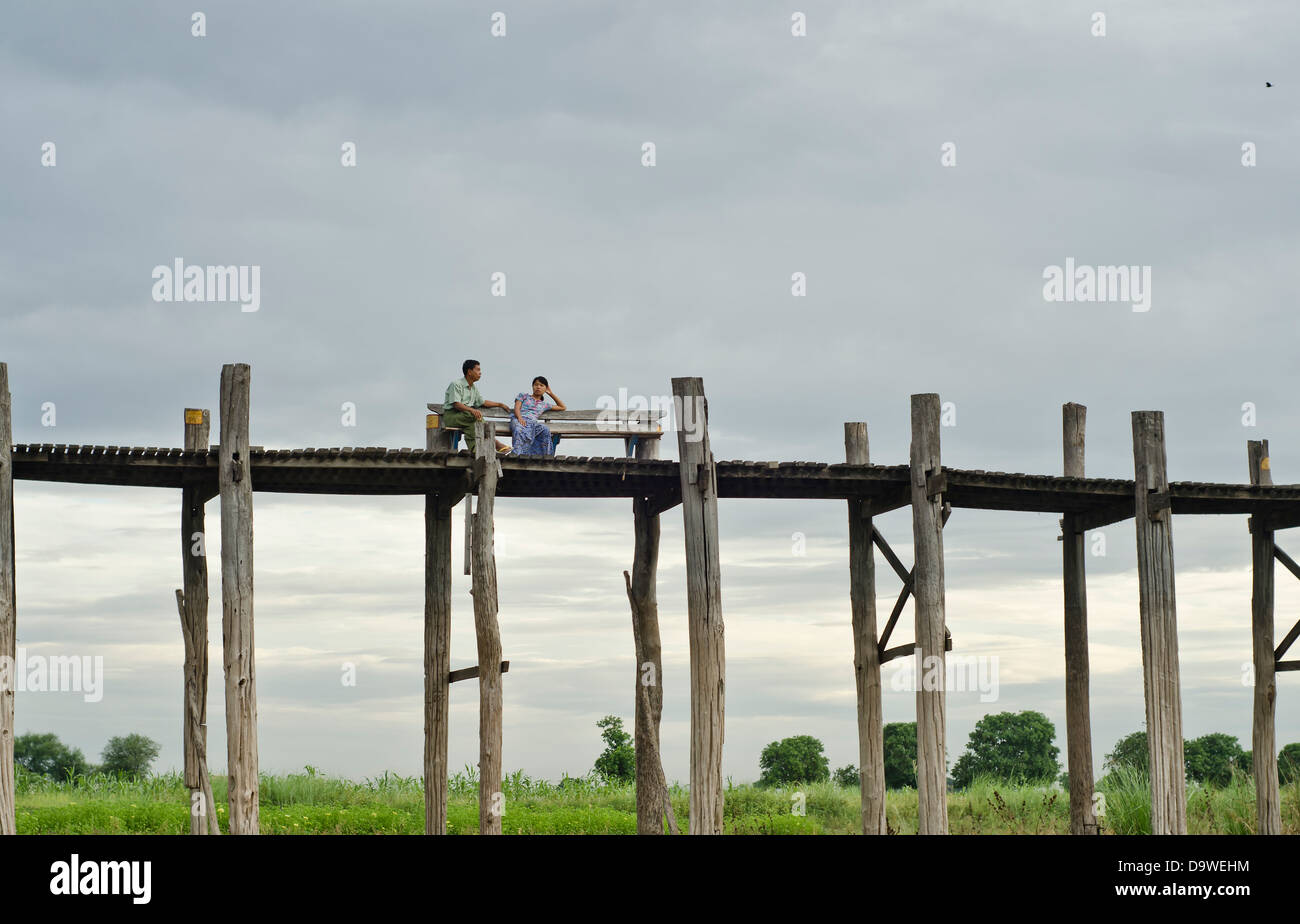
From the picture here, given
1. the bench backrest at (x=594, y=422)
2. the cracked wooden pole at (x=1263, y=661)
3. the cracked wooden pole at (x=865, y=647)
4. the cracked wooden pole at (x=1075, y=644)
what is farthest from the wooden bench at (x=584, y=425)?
the cracked wooden pole at (x=1263, y=661)

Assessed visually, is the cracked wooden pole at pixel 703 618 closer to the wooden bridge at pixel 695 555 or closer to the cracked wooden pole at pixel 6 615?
the wooden bridge at pixel 695 555

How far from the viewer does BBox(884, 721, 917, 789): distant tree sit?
34.2 meters

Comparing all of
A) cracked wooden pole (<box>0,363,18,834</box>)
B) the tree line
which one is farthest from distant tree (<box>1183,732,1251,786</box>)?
A: cracked wooden pole (<box>0,363,18,834</box>)

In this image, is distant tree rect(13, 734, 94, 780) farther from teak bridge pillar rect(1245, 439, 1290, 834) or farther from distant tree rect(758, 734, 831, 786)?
teak bridge pillar rect(1245, 439, 1290, 834)

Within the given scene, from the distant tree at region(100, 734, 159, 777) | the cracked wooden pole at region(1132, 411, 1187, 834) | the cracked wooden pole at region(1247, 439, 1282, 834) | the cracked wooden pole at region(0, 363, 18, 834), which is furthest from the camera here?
the distant tree at region(100, 734, 159, 777)

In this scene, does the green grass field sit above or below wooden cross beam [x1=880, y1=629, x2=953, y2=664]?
below

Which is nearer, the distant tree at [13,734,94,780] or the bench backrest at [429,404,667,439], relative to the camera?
the bench backrest at [429,404,667,439]

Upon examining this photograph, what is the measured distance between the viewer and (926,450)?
1570 centimetres

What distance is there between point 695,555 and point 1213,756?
22366mm

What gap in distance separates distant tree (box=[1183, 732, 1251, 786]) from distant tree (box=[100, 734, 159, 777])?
86.1ft

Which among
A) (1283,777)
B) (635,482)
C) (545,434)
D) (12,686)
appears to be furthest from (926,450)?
(1283,777)
